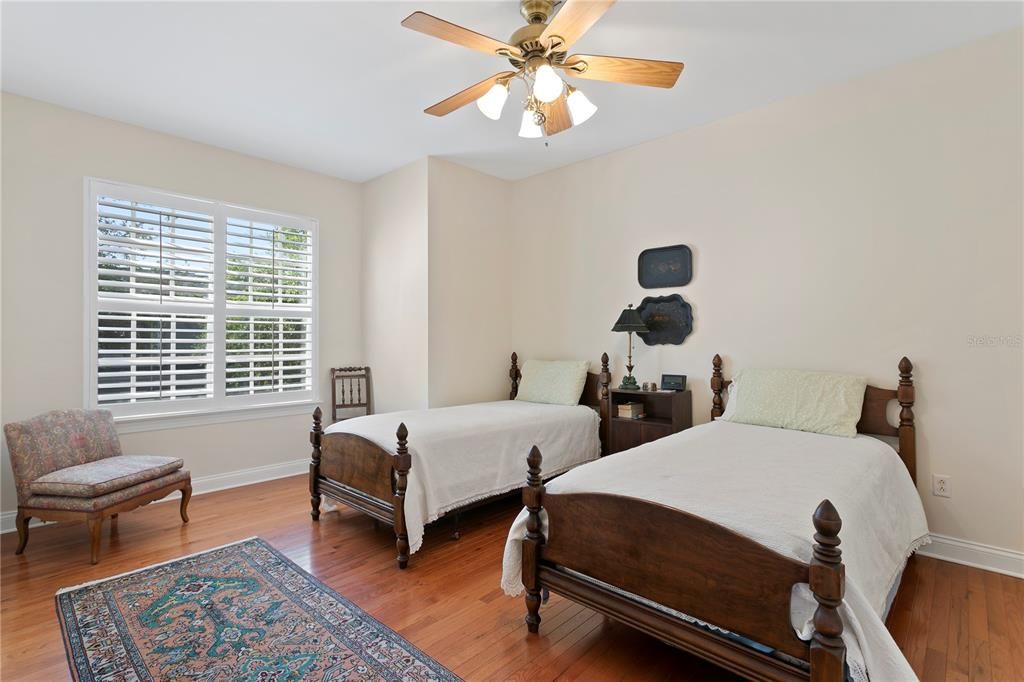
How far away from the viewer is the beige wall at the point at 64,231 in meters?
3.22

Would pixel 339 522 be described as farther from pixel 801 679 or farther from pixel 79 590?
pixel 801 679

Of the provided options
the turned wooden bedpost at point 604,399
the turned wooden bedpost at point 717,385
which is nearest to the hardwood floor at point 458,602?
the turned wooden bedpost at point 604,399

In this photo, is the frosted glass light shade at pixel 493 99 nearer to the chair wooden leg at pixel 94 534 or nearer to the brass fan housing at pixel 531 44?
the brass fan housing at pixel 531 44

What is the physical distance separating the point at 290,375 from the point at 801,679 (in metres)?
4.29

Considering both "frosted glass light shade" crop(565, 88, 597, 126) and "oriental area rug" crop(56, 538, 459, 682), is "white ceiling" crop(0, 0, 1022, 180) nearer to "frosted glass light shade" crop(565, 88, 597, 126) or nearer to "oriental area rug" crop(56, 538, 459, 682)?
"frosted glass light shade" crop(565, 88, 597, 126)

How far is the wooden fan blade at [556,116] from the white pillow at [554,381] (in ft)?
6.91

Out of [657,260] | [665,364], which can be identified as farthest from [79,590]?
[657,260]

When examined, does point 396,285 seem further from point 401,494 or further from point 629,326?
point 401,494

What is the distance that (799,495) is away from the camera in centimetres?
181

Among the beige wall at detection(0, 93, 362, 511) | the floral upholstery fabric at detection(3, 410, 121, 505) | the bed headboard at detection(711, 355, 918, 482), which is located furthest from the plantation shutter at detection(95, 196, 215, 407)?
the bed headboard at detection(711, 355, 918, 482)

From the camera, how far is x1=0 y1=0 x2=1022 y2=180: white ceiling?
2418mm

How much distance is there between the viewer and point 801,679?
4.75 ft

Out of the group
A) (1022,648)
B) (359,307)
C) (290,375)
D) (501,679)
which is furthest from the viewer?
(359,307)

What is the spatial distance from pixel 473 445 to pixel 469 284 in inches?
74.9
